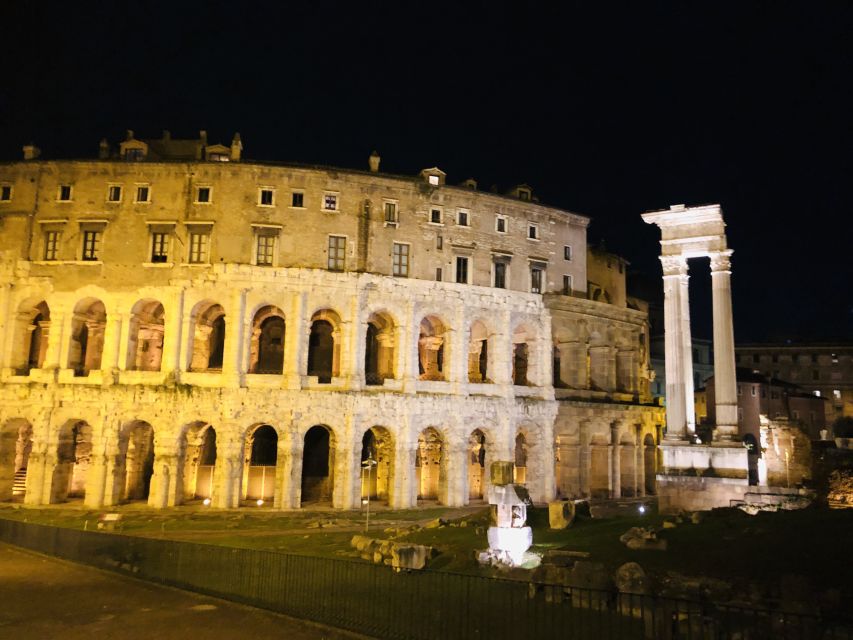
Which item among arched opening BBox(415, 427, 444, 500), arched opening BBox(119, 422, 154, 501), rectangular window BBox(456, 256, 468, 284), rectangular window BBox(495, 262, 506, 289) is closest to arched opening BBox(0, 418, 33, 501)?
arched opening BBox(119, 422, 154, 501)

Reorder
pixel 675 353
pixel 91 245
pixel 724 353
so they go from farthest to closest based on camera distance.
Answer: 1. pixel 91 245
2. pixel 675 353
3. pixel 724 353

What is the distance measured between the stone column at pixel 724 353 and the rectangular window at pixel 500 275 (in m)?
13.3

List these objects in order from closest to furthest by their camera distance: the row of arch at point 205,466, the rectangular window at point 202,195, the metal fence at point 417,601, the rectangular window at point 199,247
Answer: the metal fence at point 417,601 → the row of arch at point 205,466 → the rectangular window at point 199,247 → the rectangular window at point 202,195

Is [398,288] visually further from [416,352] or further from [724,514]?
[724,514]

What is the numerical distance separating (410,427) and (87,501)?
16.4 metres

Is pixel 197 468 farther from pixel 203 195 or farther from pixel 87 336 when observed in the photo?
pixel 203 195

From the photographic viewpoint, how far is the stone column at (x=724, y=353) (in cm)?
2605

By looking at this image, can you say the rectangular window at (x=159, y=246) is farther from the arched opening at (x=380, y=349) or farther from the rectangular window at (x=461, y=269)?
the rectangular window at (x=461, y=269)

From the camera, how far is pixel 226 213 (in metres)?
34.4

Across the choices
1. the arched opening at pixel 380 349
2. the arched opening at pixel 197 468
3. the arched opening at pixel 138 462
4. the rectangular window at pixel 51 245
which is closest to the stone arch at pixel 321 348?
the arched opening at pixel 380 349

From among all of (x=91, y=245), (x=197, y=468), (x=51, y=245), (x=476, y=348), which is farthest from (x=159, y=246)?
(x=476, y=348)

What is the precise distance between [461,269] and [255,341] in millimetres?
12699

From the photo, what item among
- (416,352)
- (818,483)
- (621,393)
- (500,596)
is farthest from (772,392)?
(500,596)

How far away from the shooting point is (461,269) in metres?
37.4
